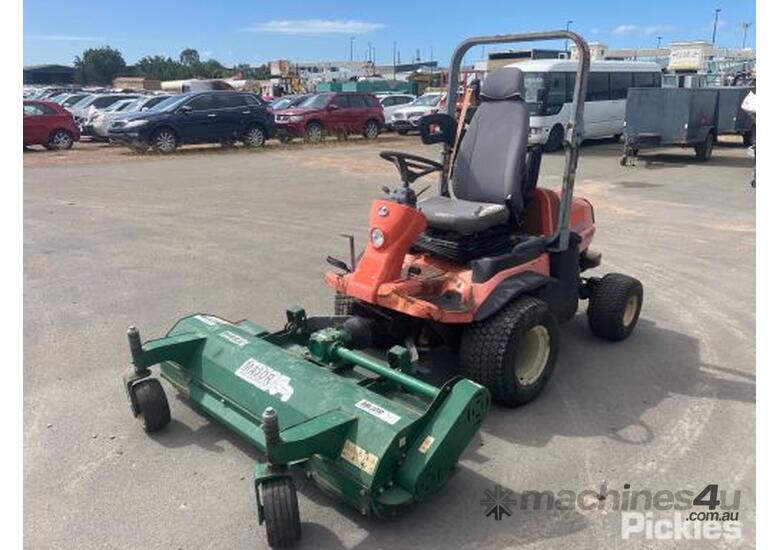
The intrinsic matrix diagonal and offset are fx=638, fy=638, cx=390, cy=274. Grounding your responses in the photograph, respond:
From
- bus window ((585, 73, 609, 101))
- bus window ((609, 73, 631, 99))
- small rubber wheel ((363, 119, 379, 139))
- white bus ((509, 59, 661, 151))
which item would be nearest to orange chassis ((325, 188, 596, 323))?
white bus ((509, 59, 661, 151))

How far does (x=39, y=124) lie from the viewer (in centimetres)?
1809

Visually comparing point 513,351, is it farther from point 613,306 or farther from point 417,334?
point 613,306

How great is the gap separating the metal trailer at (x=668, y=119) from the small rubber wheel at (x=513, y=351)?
13312 mm

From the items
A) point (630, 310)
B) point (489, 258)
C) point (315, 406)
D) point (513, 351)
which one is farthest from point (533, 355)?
point (315, 406)

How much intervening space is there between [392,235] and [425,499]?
1564 mm

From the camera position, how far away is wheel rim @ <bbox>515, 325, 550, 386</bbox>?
4031 mm

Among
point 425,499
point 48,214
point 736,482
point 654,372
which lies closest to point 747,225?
point 654,372

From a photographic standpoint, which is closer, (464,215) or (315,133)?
(464,215)

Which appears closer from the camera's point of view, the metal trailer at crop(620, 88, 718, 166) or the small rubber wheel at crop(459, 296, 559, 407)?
the small rubber wheel at crop(459, 296, 559, 407)

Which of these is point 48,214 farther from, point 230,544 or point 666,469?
point 666,469

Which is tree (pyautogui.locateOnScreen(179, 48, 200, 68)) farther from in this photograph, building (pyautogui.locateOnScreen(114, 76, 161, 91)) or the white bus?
the white bus

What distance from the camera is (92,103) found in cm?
2361

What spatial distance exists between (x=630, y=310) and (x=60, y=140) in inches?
725
